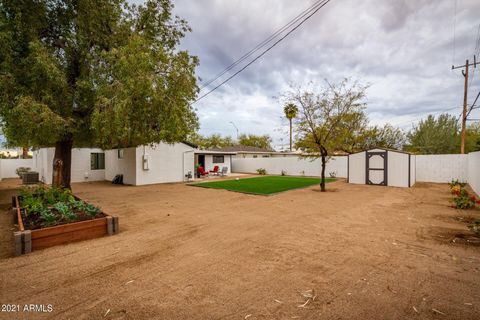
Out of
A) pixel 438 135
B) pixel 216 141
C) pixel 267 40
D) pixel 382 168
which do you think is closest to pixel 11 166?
pixel 267 40

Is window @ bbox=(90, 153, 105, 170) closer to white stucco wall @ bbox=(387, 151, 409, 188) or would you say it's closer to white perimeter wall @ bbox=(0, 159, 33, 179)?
white perimeter wall @ bbox=(0, 159, 33, 179)

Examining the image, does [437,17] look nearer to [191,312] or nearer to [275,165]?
[191,312]

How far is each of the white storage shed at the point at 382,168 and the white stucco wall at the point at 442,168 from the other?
1993 millimetres

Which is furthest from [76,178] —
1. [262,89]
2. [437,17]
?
[437,17]

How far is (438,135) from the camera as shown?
22297mm

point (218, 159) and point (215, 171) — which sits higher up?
point (218, 159)

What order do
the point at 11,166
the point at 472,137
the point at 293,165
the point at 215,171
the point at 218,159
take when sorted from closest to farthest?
the point at 11,166 < the point at 215,171 < the point at 472,137 < the point at 293,165 < the point at 218,159

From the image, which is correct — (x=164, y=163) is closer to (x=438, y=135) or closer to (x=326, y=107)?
(x=326, y=107)

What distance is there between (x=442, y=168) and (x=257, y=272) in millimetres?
17064

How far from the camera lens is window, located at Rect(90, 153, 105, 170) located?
1758 centimetres

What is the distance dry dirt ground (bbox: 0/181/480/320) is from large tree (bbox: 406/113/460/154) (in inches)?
829

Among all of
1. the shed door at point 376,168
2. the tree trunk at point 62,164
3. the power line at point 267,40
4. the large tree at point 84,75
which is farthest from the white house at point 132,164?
the shed door at point 376,168

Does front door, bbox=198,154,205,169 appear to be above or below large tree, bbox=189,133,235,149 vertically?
below

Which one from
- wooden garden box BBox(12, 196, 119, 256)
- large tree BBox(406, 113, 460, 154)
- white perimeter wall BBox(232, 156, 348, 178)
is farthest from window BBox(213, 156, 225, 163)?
→ large tree BBox(406, 113, 460, 154)
